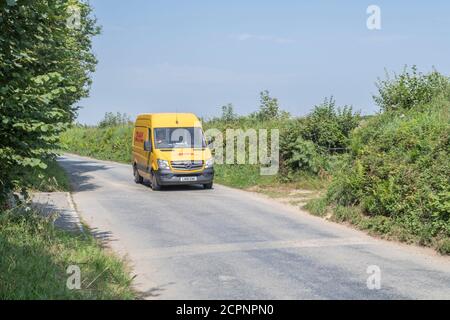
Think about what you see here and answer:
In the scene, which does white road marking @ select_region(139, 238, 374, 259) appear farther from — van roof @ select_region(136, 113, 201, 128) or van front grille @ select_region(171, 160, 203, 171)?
van roof @ select_region(136, 113, 201, 128)

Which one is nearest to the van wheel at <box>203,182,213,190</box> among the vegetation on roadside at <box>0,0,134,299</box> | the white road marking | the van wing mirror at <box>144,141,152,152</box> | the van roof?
the van roof

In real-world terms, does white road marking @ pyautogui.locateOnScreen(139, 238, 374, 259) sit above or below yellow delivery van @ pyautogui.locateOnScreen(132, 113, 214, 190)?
below

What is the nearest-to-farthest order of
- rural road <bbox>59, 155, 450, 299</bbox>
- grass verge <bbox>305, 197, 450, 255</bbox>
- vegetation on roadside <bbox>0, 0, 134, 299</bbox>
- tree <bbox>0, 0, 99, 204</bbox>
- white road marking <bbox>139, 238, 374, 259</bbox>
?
vegetation on roadside <bbox>0, 0, 134, 299</bbox>
tree <bbox>0, 0, 99, 204</bbox>
rural road <bbox>59, 155, 450, 299</bbox>
white road marking <bbox>139, 238, 374, 259</bbox>
grass verge <bbox>305, 197, 450, 255</bbox>

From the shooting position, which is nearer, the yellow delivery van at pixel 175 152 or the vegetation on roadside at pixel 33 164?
the vegetation on roadside at pixel 33 164

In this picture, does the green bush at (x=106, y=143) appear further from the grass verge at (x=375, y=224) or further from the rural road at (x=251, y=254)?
the grass verge at (x=375, y=224)

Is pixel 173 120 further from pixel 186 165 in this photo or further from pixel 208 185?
pixel 208 185

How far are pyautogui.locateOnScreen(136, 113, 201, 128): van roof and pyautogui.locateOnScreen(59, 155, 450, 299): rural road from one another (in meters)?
4.50

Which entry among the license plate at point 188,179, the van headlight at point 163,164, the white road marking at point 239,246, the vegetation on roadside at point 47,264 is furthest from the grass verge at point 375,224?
the van headlight at point 163,164

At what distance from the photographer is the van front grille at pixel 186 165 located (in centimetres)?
1931

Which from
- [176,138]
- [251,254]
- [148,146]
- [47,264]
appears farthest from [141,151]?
[47,264]

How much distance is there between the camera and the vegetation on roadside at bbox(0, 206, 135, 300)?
247 inches

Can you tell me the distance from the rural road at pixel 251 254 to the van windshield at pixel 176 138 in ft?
12.8

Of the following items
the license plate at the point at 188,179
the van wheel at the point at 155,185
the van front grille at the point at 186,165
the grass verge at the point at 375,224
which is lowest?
the grass verge at the point at 375,224
